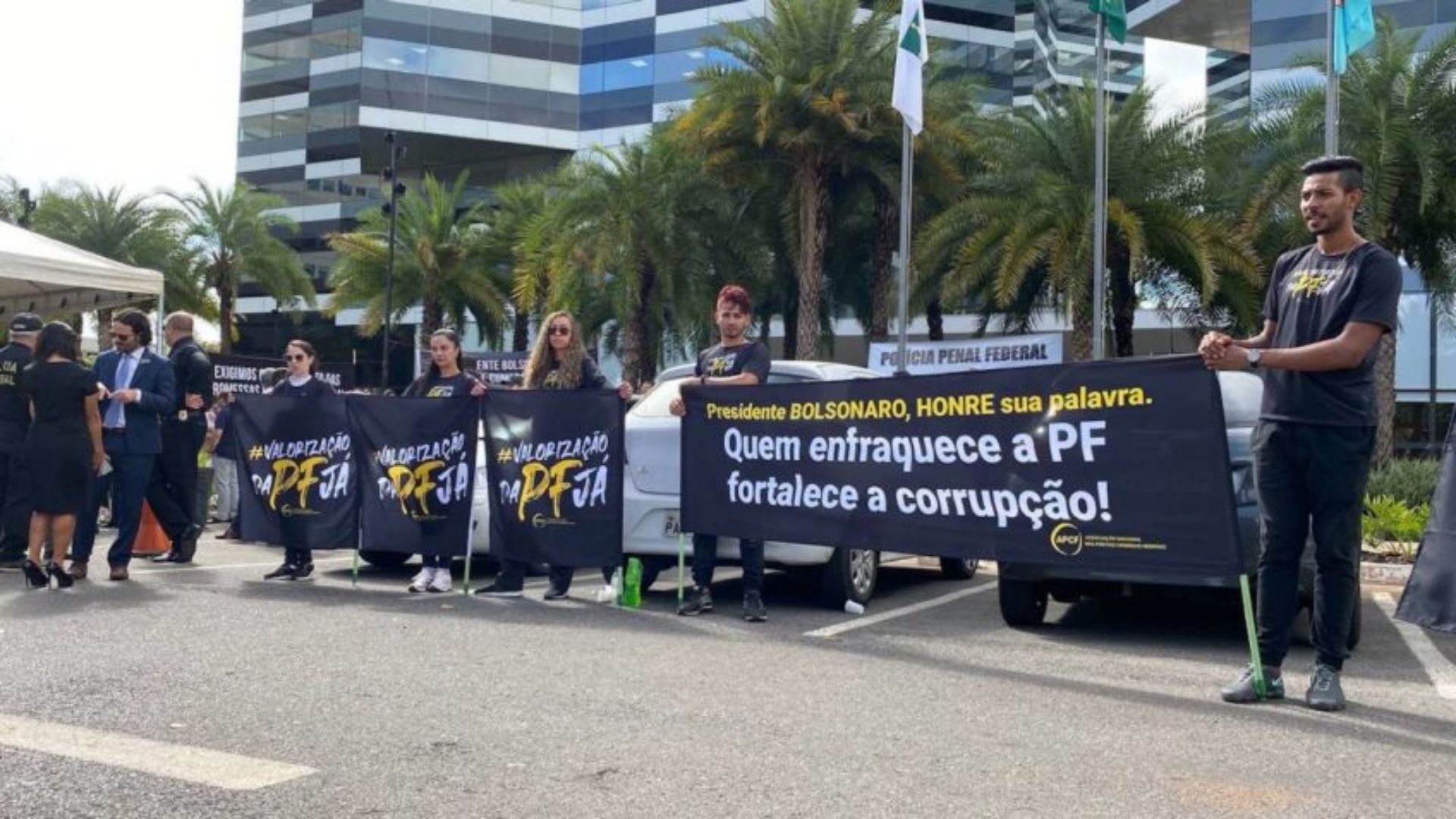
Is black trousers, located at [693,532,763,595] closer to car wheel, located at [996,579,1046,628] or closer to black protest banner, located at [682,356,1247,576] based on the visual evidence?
black protest banner, located at [682,356,1247,576]

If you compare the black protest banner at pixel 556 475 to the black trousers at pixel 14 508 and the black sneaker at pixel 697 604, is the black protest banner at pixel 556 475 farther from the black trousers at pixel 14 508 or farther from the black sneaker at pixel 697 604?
the black trousers at pixel 14 508

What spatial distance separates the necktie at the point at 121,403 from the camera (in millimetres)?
9094

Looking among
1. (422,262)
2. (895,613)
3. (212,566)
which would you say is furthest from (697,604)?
(422,262)

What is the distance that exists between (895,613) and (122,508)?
5256 millimetres

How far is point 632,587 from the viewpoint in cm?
791

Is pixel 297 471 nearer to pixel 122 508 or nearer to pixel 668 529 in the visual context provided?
pixel 122 508

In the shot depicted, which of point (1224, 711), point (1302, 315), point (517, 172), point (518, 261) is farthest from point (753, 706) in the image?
point (517, 172)

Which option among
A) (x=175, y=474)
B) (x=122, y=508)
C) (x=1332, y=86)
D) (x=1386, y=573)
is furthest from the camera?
(x=1332, y=86)

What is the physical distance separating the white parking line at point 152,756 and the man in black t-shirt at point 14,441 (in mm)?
5346

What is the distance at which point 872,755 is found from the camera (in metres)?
4.39

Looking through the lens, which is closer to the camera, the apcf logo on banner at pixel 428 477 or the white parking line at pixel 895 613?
the white parking line at pixel 895 613

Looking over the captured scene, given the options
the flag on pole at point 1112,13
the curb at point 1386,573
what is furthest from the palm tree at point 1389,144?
the curb at point 1386,573

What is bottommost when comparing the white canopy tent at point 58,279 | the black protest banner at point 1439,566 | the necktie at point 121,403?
the black protest banner at point 1439,566

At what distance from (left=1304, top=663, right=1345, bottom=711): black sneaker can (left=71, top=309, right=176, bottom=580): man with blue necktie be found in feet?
23.9
